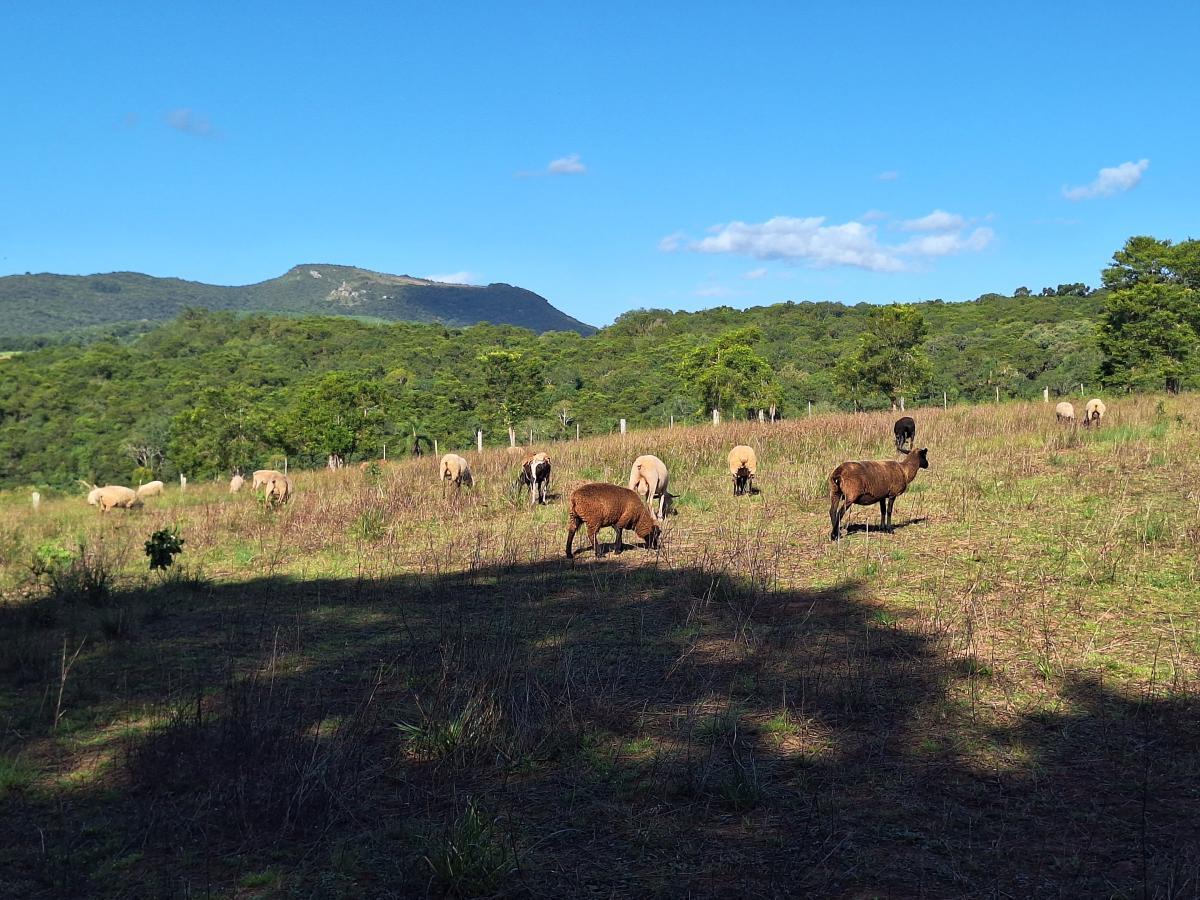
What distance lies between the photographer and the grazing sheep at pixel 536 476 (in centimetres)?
1529

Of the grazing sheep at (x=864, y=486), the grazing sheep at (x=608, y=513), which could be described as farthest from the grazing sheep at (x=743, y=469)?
the grazing sheep at (x=608, y=513)

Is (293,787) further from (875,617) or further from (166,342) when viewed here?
(166,342)

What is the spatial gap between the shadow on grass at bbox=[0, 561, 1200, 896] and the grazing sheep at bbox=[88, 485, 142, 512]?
16.8 m

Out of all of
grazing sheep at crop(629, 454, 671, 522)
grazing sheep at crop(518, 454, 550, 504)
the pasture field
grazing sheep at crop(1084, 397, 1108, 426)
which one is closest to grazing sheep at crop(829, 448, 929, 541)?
the pasture field

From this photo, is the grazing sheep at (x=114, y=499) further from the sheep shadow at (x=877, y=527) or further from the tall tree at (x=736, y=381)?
the tall tree at (x=736, y=381)

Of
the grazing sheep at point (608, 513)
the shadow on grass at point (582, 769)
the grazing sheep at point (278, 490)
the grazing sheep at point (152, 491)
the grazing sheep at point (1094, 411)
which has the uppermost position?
the grazing sheep at point (1094, 411)

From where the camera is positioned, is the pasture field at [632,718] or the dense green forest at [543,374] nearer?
the pasture field at [632,718]

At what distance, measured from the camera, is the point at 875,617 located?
7.49 meters

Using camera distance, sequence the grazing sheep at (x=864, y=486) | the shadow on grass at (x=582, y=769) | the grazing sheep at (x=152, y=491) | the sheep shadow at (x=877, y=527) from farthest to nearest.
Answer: the grazing sheep at (x=152, y=491)
the sheep shadow at (x=877, y=527)
the grazing sheep at (x=864, y=486)
the shadow on grass at (x=582, y=769)

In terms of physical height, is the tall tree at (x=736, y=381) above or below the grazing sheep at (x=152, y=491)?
above

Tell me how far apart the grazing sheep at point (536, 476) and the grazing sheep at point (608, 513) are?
4391mm

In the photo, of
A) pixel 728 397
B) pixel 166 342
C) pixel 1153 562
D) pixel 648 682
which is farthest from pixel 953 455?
pixel 166 342

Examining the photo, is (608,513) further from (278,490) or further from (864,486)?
(278,490)

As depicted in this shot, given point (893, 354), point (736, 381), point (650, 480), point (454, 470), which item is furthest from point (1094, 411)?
point (736, 381)
